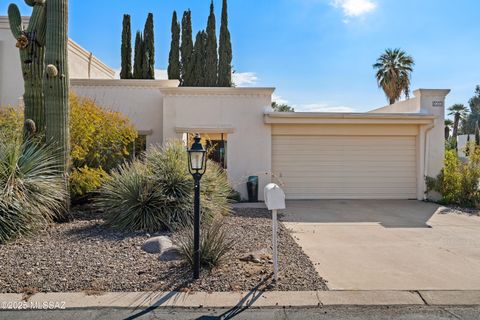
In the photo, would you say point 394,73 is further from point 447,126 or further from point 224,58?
point 447,126

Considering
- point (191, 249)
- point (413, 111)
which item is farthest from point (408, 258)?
point (413, 111)

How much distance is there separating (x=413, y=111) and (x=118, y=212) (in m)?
11.2

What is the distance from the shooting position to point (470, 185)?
10492 mm

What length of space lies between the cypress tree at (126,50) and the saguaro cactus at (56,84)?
15787mm

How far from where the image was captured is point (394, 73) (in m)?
25.7

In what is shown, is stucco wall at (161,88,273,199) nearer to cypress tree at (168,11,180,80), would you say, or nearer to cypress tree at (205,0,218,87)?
cypress tree at (205,0,218,87)

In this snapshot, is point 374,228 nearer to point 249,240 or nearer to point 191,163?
point 249,240

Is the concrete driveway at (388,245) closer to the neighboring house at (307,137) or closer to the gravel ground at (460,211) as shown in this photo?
the gravel ground at (460,211)

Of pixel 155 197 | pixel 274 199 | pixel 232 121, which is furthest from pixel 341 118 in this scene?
pixel 274 199

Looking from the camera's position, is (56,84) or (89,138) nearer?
(56,84)

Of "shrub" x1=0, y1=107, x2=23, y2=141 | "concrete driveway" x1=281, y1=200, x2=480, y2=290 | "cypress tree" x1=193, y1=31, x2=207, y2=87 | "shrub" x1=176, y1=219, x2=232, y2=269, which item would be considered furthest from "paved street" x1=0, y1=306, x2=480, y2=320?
"cypress tree" x1=193, y1=31, x2=207, y2=87

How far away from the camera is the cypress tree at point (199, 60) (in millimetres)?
23547

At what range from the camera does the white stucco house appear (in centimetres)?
1144

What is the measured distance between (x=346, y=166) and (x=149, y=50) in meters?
16.7
